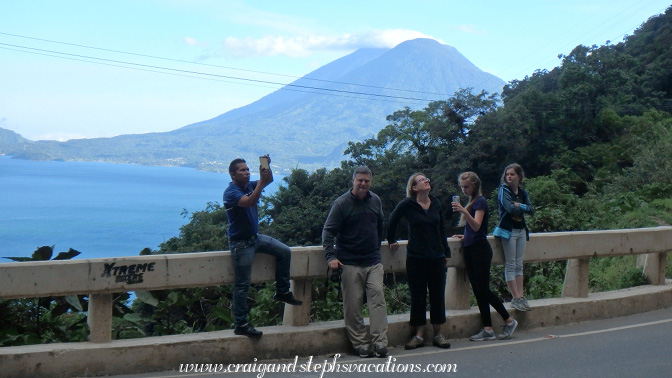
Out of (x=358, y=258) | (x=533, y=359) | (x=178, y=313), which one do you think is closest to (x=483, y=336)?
(x=533, y=359)

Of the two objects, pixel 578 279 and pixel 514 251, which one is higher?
pixel 514 251

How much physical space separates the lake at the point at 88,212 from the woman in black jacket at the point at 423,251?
1519 inches

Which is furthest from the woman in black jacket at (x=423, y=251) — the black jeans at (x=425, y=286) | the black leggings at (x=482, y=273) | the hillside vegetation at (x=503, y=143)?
the hillside vegetation at (x=503, y=143)

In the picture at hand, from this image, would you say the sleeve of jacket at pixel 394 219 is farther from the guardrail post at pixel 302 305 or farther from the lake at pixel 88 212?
the lake at pixel 88 212

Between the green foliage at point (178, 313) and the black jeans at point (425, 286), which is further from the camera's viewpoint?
the green foliage at point (178, 313)

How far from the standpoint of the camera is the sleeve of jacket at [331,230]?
260 inches

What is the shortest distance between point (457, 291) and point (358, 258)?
5.62 ft

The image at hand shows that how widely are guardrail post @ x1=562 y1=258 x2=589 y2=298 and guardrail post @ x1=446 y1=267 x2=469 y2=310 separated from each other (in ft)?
5.55

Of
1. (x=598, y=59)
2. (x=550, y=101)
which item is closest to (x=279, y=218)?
(x=550, y=101)

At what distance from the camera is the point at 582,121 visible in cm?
5422

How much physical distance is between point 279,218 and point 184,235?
751 centimetres

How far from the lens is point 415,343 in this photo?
23.1 ft

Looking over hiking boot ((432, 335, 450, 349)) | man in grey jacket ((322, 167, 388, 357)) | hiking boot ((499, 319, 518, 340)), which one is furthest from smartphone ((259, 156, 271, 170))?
hiking boot ((499, 319, 518, 340))

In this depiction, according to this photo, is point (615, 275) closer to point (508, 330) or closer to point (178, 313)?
point (508, 330)
